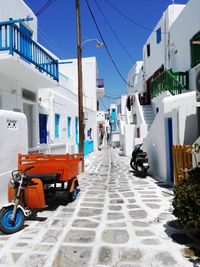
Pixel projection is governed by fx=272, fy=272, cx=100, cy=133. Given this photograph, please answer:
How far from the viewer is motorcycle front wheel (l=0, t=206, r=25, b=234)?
15.2 feet

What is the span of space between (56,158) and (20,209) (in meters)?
1.87

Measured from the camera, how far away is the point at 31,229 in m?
4.91

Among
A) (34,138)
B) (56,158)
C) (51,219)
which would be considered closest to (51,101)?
(34,138)

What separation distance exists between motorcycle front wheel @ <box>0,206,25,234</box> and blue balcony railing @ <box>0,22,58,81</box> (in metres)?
4.73

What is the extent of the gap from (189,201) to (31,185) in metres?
2.97

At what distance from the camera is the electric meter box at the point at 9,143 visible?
6.11 meters

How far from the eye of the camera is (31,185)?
17.4 feet

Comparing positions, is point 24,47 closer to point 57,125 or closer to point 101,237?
point 101,237

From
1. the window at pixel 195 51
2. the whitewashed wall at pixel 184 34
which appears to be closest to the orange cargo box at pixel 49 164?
the window at pixel 195 51

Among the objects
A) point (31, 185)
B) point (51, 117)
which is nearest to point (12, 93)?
point (51, 117)

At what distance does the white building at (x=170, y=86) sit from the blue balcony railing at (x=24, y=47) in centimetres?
473

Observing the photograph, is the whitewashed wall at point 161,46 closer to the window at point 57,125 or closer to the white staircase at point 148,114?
the white staircase at point 148,114

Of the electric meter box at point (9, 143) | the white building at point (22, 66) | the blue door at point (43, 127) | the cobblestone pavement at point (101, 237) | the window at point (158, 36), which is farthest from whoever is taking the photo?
the window at point (158, 36)

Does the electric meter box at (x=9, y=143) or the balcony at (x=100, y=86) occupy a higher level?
the balcony at (x=100, y=86)
